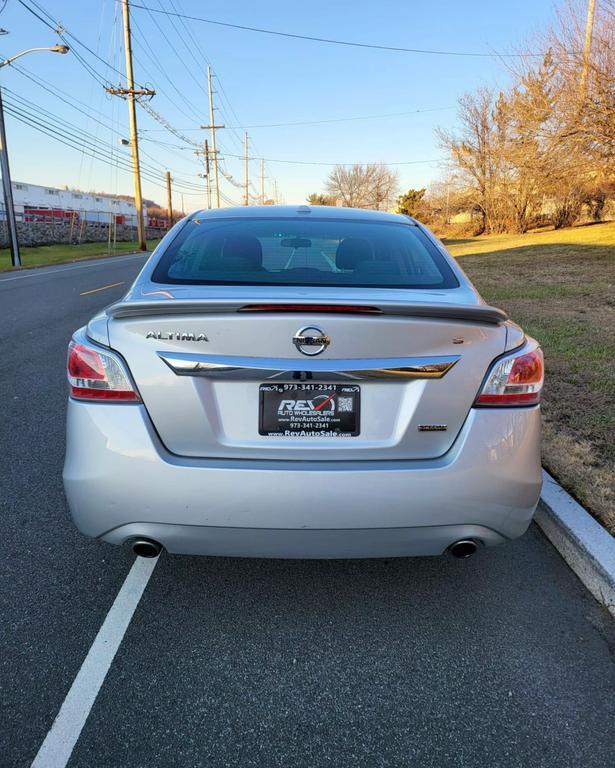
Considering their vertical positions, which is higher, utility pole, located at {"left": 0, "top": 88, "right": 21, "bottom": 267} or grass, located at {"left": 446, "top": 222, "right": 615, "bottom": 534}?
utility pole, located at {"left": 0, "top": 88, "right": 21, "bottom": 267}

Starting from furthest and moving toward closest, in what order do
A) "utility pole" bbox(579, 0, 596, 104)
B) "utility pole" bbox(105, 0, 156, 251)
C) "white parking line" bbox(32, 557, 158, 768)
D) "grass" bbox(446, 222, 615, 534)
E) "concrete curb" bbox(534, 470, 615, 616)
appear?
1. "utility pole" bbox(105, 0, 156, 251)
2. "utility pole" bbox(579, 0, 596, 104)
3. "grass" bbox(446, 222, 615, 534)
4. "concrete curb" bbox(534, 470, 615, 616)
5. "white parking line" bbox(32, 557, 158, 768)

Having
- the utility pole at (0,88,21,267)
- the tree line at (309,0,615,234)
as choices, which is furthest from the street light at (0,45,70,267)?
the tree line at (309,0,615,234)

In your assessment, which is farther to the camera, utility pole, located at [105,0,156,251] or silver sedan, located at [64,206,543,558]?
utility pole, located at [105,0,156,251]

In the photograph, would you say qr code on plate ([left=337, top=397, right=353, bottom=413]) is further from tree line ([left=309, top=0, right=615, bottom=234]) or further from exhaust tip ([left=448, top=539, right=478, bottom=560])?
tree line ([left=309, top=0, right=615, bottom=234])

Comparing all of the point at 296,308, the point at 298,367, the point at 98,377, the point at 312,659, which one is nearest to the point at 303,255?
the point at 296,308

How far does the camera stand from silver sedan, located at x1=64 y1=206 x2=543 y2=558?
1981 millimetres

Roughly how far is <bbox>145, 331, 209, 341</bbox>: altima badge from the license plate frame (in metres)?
0.28

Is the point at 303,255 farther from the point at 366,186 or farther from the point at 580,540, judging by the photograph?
the point at 366,186

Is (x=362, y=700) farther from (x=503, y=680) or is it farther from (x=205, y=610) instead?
(x=205, y=610)

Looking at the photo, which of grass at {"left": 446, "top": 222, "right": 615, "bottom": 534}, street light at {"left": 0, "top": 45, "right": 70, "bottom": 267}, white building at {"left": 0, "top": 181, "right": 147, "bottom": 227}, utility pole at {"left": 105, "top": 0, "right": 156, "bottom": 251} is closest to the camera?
grass at {"left": 446, "top": 222, "right": 615, "bottom": 534}

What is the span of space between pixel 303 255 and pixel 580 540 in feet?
6.45

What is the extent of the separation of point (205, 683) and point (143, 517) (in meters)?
0.64

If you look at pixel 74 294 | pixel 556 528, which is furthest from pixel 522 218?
pixel 556 528

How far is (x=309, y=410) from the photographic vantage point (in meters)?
2.02
